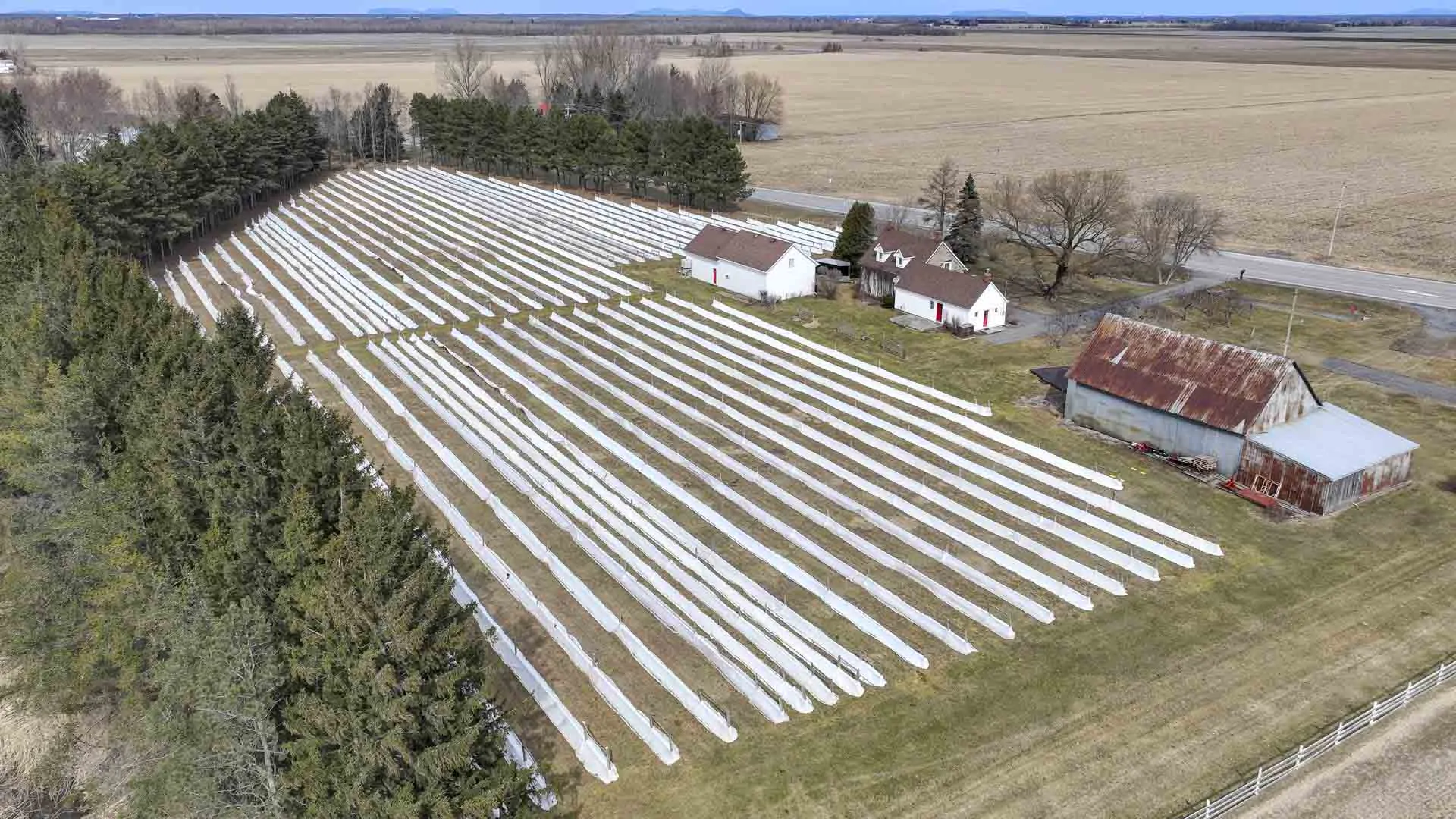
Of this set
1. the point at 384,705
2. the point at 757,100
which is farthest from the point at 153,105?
the point at 384,705

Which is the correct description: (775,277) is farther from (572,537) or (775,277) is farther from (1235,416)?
(572,537)

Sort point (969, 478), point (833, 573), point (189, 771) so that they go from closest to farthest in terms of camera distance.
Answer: point (189, 771), point (833, 573), point (969, 478)

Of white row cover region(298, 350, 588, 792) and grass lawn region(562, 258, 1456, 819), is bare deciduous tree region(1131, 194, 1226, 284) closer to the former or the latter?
grass lawn region(562, 258, 1456, 819)

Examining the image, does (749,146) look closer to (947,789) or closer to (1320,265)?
(1320,265)

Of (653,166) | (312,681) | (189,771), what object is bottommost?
(189,771)

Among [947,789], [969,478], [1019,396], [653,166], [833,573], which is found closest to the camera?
[947,789]

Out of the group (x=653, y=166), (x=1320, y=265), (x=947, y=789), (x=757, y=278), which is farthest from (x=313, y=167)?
(x=947, y=789)

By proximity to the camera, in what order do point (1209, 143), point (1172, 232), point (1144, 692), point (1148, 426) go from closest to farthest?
point (1144, 692) → point (1148, 426) → point (1172, 232) → point (1209, 143)
